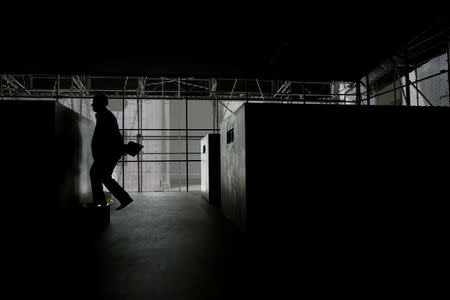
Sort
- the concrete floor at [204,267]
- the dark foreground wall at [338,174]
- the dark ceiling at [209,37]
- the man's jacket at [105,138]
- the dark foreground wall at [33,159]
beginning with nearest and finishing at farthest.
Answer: the concrete floor at [204,267]
the dark foreground wall at [338,174]
the dark foreground wall at [33,159]
the man's jacket at [105,138]
the dark ceiling at [209,37]

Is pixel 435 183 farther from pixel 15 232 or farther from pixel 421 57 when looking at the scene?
pixel 421 57

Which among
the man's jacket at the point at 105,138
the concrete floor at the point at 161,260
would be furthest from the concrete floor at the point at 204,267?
the man's jacket at the point at 105,138

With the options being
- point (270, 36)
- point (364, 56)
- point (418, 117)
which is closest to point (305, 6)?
point (270, 36)

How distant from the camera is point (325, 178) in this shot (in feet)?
5.38

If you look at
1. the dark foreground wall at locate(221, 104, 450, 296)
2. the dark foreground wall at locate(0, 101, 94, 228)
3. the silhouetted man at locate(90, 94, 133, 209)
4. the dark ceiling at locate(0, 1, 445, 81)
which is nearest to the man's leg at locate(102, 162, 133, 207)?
the silhouetted man at locate(90, 94, 133, 209)

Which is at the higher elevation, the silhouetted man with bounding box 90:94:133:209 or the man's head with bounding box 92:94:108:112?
the man's head with bounding box 92:94:108:112

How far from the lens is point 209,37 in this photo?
340 centimetres

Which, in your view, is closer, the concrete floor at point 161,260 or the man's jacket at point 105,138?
the concrete floor at point 161,260

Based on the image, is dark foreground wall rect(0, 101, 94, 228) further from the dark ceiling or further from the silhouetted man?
the dark ceiling

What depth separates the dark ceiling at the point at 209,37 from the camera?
2.88 metres

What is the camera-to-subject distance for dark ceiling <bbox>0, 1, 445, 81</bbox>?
2.88 m

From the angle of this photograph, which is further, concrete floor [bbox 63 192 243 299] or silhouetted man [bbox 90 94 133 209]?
silhouetted man [bbox 90 94 133 209]

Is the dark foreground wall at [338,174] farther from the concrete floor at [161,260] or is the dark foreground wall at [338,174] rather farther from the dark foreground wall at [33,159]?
the dark foreground wall at [33,159]

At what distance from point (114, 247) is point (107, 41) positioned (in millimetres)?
2756
